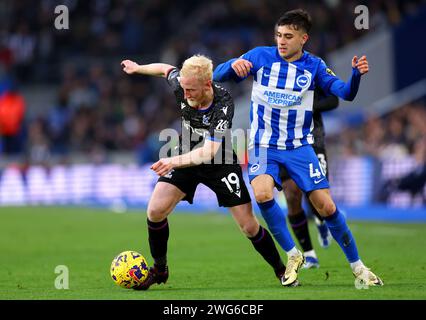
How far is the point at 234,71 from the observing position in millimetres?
8461

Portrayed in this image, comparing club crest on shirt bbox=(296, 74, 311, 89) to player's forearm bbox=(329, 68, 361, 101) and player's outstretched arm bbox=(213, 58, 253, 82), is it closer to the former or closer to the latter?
player's forearm bbox=(329, 68, 361, 101)

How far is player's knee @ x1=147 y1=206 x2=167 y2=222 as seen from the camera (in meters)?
8.38

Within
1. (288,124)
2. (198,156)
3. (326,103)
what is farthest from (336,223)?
(326,103)

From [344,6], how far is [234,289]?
1828 centimetres

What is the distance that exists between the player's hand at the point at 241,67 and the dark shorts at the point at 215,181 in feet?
2.73

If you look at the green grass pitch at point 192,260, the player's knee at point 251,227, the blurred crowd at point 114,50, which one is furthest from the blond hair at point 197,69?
the blurred crowd at point 114,50

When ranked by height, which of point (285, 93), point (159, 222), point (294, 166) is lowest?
point (159, 222)

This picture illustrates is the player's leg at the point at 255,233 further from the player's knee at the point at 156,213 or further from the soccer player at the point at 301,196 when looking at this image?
the soccer player at the point at 301,196

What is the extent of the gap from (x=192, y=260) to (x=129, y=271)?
10.3 feet

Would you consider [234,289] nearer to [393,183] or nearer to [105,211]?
[393,183]

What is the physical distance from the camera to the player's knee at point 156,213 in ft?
27.5

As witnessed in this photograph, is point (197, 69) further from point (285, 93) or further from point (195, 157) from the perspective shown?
point (285, 93)

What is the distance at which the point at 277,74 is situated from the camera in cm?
858
